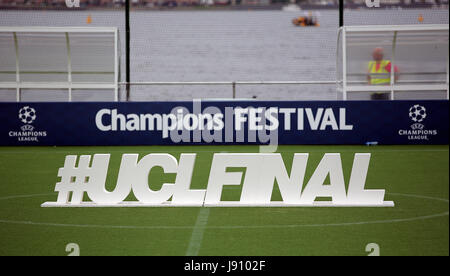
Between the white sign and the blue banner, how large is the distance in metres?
8.40

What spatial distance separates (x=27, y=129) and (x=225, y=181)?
10.7m

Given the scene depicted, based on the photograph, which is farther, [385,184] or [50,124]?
[50,124]

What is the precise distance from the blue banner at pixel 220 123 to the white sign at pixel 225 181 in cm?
840

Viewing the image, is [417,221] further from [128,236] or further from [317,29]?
[317,29]

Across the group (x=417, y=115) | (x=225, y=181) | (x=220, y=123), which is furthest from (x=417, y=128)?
(x=225, y=181)

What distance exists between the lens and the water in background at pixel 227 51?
174 feet

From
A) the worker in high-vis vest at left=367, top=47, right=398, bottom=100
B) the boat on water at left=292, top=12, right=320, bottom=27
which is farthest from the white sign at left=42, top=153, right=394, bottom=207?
the boat on water at left=292, top=12, right=320, bottom=27

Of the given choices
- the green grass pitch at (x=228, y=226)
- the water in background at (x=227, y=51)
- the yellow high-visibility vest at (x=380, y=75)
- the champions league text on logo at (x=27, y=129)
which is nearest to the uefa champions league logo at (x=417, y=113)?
the yellow high-visibility vest at (x=380, y=75)

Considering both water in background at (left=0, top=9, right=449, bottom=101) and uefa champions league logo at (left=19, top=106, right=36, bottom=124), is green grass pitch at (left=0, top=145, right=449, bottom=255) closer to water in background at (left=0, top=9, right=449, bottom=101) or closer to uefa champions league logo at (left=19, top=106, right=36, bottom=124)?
uefa champions league logo at (left=19, top=106, right=36, bottom=124)

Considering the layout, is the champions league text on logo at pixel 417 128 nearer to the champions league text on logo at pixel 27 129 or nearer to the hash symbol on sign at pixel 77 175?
the champions league text on logo at pixel 27 129

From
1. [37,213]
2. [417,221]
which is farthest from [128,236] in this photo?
[417,221]

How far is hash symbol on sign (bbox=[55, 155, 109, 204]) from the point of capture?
1130 cm
